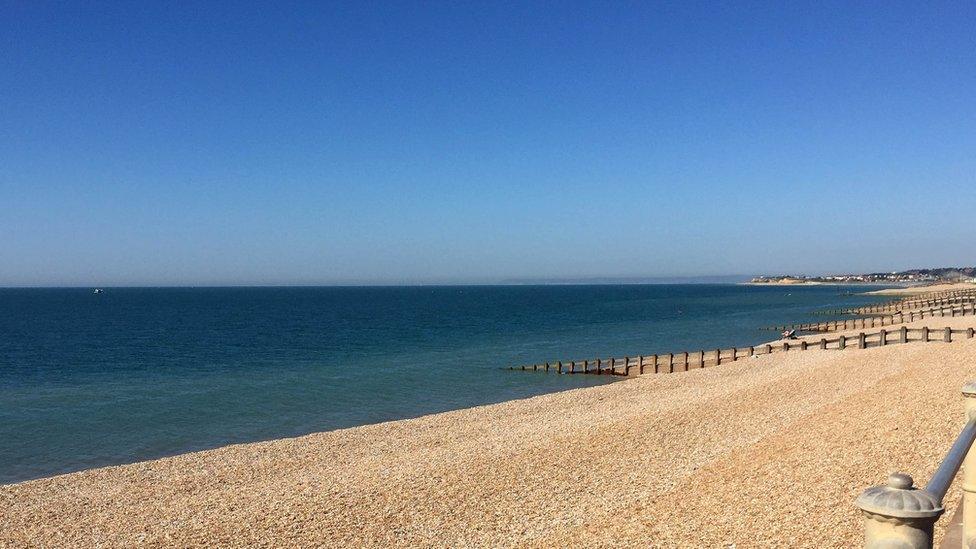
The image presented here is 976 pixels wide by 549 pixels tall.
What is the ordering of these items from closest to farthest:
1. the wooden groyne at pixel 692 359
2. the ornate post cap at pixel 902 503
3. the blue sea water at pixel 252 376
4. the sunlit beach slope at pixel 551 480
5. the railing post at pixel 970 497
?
1. the ornate post cap at pixel 902 503
2. the railing post at pixel 970 497
3. the sunlit beach slope at pixel 551 480
4. the blue sea water at pixel 252 376
5. the wooden groyne at pixel 692 359

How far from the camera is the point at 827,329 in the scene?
187 feet

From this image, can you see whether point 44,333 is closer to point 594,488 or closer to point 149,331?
point 149,331

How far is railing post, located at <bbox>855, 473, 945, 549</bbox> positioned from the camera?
8.95 ft

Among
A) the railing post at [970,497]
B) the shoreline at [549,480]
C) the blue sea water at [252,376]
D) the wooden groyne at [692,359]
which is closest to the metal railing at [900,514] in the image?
the railing post at [970,497]

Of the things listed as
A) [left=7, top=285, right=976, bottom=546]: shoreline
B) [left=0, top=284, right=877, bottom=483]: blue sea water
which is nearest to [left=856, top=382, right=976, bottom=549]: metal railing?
[left=7, top=285, right=976, bottom=546]: shoreline

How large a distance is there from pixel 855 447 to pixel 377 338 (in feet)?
174

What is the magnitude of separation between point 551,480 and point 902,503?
36.8ft

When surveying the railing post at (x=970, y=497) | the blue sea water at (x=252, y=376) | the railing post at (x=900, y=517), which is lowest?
the blue sea water at (x=252, y=376)

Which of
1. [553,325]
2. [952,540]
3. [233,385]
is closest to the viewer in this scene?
[952,540]

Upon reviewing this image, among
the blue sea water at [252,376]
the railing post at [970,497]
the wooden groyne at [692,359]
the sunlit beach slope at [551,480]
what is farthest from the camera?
the wooden groyne at [692,359]

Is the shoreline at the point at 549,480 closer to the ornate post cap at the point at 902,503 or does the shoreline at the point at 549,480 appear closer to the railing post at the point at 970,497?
the railing post at the point at 970,497

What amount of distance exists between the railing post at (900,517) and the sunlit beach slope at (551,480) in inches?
261

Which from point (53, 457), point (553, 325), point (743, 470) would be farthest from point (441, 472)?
point (553, 325)

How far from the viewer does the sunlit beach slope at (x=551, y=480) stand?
34.5ft
